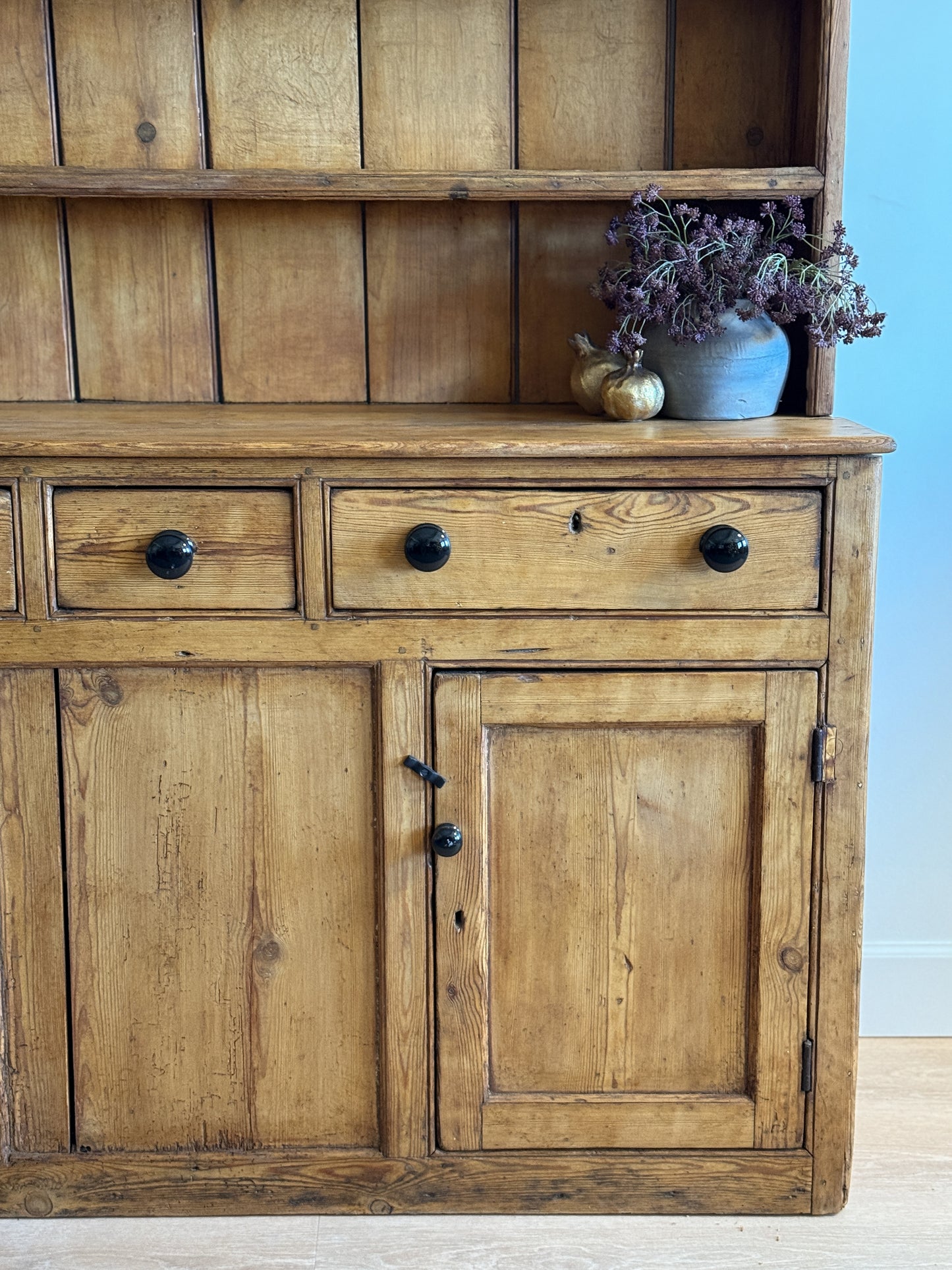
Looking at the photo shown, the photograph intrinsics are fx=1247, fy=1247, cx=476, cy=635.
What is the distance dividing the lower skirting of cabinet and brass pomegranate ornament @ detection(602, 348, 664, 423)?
956 mm

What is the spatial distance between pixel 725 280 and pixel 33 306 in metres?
1.03

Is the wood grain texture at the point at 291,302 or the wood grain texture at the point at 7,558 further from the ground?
the wood grain texture at the point at 291,302

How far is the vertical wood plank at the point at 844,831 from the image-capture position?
1.46 meters

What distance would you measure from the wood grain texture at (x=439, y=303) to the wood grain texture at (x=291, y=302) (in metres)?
0.03

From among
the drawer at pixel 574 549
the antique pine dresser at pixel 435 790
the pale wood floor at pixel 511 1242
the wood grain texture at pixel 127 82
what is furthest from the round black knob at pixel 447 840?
the wood grain texture at pixel 127 82

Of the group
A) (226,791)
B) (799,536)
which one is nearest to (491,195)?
(799,536)

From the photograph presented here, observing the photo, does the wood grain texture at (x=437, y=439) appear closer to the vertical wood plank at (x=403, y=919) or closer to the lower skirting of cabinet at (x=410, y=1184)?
the vertical wood plank at (x=403, y=919)

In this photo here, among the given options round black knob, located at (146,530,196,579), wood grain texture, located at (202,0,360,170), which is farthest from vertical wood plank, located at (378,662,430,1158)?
wood grain texture, located at (202,0,360,170)

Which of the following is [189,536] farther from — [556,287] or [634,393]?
[556,287]

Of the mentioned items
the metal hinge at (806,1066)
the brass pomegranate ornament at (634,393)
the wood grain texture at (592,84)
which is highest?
the wood grain texture at (592,84)

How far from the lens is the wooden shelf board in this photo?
1.42m

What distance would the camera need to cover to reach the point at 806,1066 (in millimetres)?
1571

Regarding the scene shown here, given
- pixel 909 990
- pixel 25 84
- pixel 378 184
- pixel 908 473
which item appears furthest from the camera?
pixel 909 990

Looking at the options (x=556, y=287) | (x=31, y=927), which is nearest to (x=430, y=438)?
(x=556, y=287)
